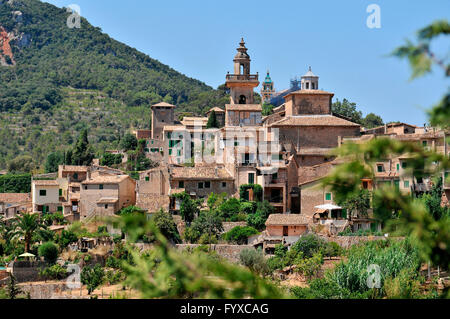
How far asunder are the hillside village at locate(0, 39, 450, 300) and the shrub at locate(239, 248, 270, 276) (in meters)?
0.97

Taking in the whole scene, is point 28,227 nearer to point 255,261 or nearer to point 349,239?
point 255,261

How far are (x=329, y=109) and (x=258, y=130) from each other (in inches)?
249

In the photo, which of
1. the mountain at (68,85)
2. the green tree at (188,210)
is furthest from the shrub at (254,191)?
the mountain at (68,85)

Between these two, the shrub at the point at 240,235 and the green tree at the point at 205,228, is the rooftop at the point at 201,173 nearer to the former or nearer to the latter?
the green tree at the point at 205,228

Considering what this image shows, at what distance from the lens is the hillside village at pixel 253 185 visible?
3744cm

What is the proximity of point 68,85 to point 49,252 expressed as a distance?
101 meters

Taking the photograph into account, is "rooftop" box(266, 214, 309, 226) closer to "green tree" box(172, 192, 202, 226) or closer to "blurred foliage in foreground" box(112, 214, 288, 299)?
"green tree" box(172, 192, 202, 226)

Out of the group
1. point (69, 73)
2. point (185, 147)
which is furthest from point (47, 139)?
point (185, 147)

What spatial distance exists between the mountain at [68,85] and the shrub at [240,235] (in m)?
53.1

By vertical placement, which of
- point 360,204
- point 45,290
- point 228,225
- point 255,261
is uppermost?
point 360,204

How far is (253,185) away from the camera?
4056cm

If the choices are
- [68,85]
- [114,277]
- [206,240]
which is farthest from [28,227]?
[68,85]

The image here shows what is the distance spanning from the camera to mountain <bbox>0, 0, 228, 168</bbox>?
10514 cm
